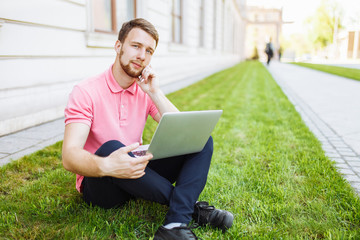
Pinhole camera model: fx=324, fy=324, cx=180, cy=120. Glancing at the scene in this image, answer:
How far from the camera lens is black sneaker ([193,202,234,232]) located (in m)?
2.02

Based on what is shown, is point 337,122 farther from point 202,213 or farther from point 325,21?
point 325,21

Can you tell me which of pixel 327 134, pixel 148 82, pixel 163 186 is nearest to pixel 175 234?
pixel 163 186

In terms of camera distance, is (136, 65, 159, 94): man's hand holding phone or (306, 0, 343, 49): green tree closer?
(136, 65, 159, 94): man's hand holding phone

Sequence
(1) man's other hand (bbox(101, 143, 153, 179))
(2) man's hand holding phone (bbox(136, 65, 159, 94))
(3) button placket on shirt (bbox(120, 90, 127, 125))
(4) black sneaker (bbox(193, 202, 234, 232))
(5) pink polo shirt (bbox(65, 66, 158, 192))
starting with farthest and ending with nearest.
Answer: (2) man's hand holding phone (bbox(136, 65, 159, 94)), (3) button placket on shirt (bbox(120, 90, 127, 125)), (4) black sneaker (bbox(193, 202, 234, 232)), (5) pink polo shirt (bbox(65, 66, 158, 192)), (1) man's other hand (bbox(101, 143, 153, 179))

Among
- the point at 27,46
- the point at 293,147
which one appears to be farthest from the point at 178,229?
the point at 27,46

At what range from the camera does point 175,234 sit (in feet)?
5.83

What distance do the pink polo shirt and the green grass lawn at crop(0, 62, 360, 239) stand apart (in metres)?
0.34

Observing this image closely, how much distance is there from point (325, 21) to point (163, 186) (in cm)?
6231

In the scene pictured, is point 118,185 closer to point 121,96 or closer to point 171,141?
point 171,141

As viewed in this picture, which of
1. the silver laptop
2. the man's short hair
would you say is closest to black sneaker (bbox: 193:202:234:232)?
the silver laptop

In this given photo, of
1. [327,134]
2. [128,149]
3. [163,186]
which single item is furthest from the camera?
[327,134]

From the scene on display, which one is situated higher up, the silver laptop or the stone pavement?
the silver laptop

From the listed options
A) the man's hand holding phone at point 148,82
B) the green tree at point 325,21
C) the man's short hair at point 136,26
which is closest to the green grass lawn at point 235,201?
the man's hand holding phone at point 148,82

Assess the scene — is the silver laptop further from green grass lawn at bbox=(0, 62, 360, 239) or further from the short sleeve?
green grass lawn at bbox=(0, 62, 360, 239)
